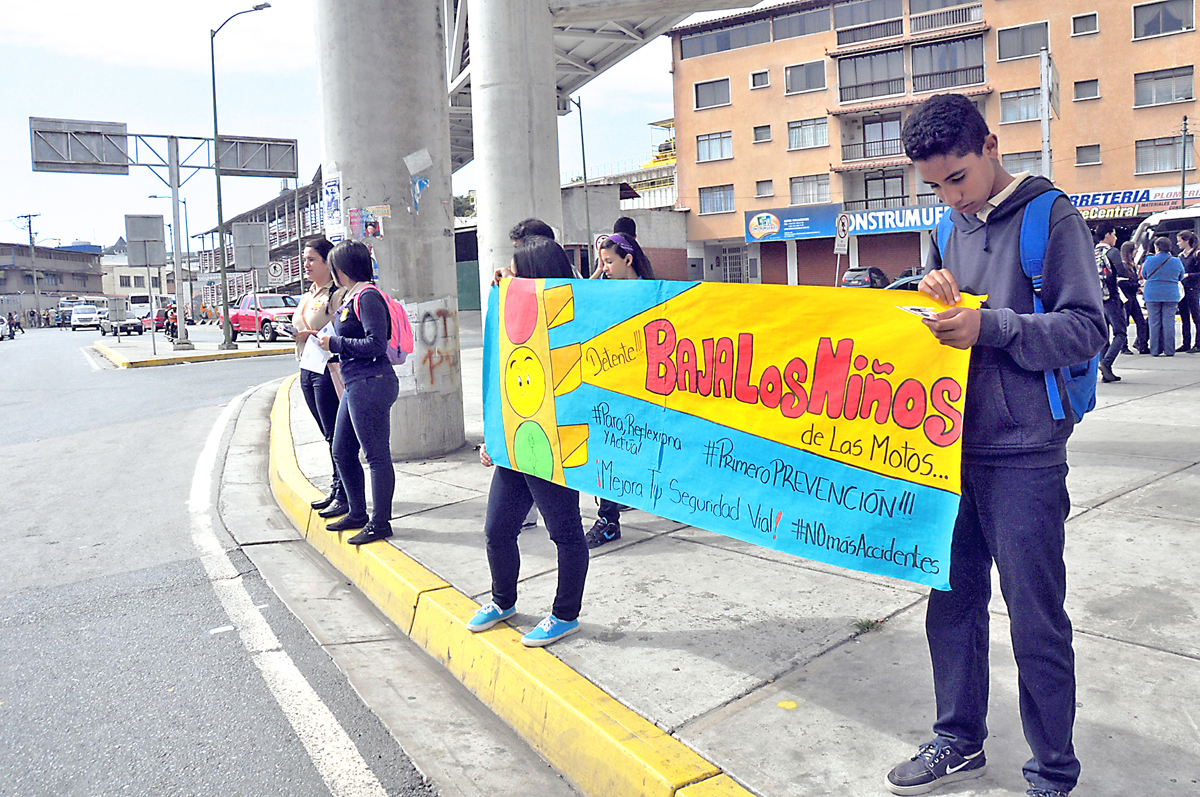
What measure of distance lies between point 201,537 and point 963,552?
5.30m

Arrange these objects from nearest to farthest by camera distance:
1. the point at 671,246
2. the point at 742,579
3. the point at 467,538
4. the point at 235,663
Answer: the point at 235,663 < the point at 742,579 < the point at 467,538 < the point at 671,246

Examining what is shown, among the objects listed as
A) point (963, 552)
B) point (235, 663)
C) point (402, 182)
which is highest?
point (402, 182)

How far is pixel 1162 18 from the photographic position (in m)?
42.7

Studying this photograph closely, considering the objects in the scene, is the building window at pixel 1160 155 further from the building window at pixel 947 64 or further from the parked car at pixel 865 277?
the parked car at pixel 865 277

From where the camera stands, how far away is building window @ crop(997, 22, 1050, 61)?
45.6 meters

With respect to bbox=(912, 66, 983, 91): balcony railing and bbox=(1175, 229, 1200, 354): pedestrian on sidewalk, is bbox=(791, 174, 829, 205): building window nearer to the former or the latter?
bbox=(912, 66, 983, 91): balcony railing

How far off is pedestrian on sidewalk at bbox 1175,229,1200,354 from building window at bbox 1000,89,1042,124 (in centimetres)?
3512

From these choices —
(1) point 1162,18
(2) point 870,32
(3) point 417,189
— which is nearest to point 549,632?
(3) point 417,189

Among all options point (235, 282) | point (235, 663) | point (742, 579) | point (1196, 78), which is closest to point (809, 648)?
point (742, 579)

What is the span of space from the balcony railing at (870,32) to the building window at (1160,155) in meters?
13.5

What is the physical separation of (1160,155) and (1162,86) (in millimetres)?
3189

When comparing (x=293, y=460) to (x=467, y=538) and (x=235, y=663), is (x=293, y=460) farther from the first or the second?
(x=235, y=663)

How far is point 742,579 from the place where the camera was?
458cm

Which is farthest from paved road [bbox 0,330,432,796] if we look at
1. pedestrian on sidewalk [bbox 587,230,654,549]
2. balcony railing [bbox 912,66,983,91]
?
balcony railing [bbox 912,66,983,91]
